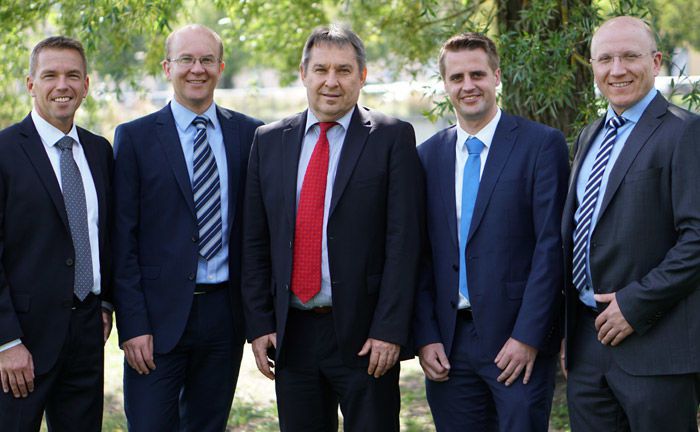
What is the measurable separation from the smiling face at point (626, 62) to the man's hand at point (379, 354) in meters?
1.48

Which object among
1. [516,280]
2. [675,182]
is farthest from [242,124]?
[675,182]

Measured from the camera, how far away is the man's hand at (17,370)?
3.82 meters

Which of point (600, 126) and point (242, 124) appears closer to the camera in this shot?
point (600, 126)

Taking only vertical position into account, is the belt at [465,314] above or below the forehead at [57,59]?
below

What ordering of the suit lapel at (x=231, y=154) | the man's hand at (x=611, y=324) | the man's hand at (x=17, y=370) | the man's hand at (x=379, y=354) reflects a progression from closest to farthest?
the man's hand at (x=611, y=324) < the man's hand at (x=17, y=370) < the man's hand at (x=379, y=354) < the suit lapel at (x=231, y=154)

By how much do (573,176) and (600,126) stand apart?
267 millimetres

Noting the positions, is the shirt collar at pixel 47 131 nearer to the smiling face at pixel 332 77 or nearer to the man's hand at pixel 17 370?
the man's hand at pixel 17 370

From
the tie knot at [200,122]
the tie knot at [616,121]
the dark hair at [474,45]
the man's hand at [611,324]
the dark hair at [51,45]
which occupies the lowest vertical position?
the man's hand at [611,324]

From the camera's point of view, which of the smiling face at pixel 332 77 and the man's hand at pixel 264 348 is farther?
the man's hand at pixel 264 348

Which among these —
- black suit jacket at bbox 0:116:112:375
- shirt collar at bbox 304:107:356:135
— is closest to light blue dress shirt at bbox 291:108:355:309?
shirt collar at bbox 304:107:356:135

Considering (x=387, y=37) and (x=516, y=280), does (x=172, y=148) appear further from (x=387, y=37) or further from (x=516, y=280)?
(x=387, y=37)

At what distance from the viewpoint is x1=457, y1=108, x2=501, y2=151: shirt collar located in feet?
13.2

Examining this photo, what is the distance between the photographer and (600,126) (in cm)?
394

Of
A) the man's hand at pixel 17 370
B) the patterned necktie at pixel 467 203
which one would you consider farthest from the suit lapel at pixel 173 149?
the patterned necktie at pixel 467 203
